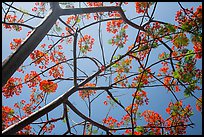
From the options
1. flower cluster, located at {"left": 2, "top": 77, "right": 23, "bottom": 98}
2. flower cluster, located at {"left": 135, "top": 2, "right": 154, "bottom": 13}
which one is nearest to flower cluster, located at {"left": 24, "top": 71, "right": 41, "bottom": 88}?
flower cluster, located at {"left": 2, "top": 77, "right": 23, "bottom": 98}

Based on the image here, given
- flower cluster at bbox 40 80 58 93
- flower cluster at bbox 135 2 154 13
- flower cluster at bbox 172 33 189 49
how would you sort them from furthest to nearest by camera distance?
1. flower cluster at bbox 40 80 58 93
2. flower cluster at bbox 135 2 154 13
3. flower cluster at bbox 172 33 189 49

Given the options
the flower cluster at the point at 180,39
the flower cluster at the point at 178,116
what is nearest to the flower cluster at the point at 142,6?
the flower cluster at the point at 180,39

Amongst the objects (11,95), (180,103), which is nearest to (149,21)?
(180,103)

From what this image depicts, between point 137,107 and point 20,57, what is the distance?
11.9 feet

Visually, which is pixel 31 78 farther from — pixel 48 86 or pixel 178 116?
pixel 178 116

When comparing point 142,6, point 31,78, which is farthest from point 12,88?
point 142,6

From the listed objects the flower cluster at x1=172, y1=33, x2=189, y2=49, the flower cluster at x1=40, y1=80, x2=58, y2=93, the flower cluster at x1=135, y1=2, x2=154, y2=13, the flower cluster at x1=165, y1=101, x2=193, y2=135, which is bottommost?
the flower cluster at x1=165, y1=101, x2=193, y2=135

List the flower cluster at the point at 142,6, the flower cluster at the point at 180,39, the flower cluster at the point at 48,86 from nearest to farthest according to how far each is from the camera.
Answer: the flower cluster at the point at 180,39
the flower cluster at the point at 142,6
the flower cluster at the point at 48,86

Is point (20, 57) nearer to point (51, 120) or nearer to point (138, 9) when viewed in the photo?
point (51, 120)

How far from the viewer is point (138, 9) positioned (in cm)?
586

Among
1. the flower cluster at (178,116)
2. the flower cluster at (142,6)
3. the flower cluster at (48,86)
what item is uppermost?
the flower cluster at (142,6)

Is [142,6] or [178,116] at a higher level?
[142,6]

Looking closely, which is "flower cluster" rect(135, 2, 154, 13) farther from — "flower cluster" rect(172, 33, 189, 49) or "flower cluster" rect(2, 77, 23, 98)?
"flower cluster" rect(2, 77, 23, 98)

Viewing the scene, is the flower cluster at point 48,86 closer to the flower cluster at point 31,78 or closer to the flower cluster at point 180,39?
the flower cluster at point 31,78
